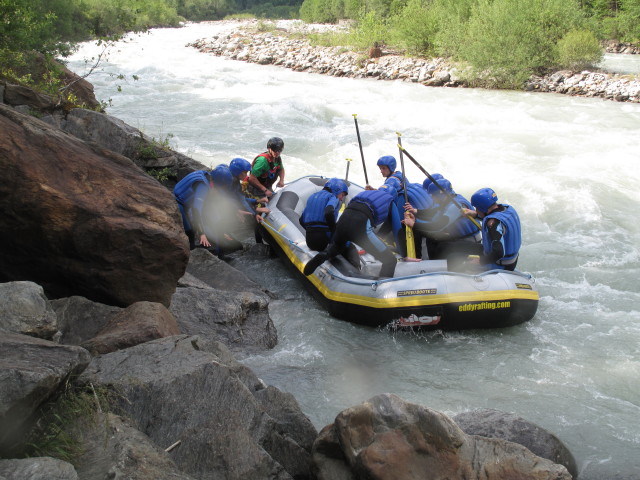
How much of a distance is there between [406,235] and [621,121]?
11422mm

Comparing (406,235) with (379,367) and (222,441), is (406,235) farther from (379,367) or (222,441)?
(222,441)

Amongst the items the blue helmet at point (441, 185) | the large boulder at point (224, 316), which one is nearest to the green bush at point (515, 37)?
the blue helmet at point (441, 185)

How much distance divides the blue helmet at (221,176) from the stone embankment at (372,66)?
15.7 meters

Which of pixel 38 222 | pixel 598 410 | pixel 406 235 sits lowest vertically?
pixel 598 410

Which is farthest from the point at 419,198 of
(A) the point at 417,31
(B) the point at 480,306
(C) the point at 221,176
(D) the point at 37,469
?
(A) the point at 417,31

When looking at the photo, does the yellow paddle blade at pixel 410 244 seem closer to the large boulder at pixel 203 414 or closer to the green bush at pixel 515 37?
the large boulder at pixel 203 414

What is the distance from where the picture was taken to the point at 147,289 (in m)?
4.37

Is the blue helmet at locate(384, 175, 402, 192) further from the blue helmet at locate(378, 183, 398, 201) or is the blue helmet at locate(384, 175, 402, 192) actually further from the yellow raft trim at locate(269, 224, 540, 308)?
the yellow raft trim at locate(269, 224, 540, 308)

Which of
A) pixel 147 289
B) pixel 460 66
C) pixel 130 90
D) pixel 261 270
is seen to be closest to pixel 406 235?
pixel 261 270

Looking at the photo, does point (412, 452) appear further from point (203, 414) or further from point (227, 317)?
point (227, 317)

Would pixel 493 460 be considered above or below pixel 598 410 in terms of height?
above

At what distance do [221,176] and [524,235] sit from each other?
432cm

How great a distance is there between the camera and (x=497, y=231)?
585cm

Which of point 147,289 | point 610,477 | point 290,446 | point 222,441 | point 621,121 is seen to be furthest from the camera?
point 621,121
